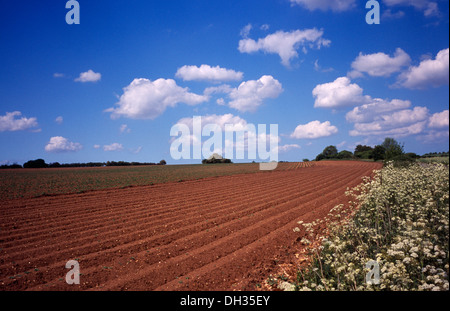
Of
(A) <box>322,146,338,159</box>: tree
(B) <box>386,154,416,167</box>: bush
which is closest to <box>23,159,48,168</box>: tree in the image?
(B) <box>386,154,416,167</box>: bush

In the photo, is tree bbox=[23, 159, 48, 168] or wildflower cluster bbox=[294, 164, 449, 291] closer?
wildflower cluster bbox=[294, 164, 449, 291]

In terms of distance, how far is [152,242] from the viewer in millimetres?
8477

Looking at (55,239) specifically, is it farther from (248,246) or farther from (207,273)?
(248,246)

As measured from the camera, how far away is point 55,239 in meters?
8.99

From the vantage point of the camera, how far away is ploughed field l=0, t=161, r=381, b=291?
601cm

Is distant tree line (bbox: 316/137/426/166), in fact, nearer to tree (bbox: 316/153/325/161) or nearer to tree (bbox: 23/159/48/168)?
tree (bbox: 316/153/325/161)

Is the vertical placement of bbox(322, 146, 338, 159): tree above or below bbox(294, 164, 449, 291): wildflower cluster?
above

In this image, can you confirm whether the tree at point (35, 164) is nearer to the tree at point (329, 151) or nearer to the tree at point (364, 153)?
the tree at point (364, 153)

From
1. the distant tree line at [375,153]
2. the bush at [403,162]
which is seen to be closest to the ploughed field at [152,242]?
the bush at [403,162]

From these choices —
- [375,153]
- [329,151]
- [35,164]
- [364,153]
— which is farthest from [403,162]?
[329,151]

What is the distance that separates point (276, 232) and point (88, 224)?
26.8 ft

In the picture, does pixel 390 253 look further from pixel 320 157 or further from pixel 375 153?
pixel 320 157

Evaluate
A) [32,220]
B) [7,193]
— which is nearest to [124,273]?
[32,220]
